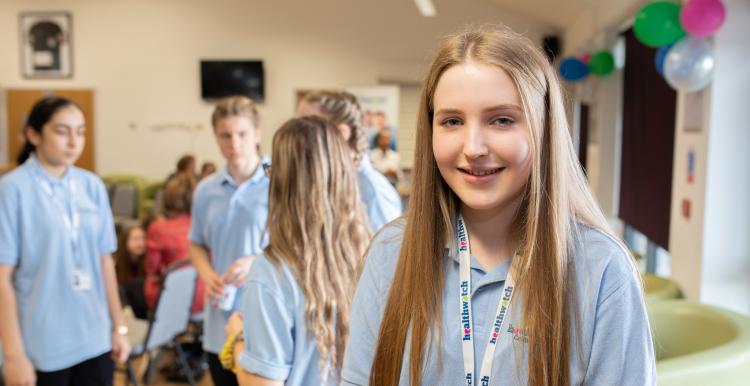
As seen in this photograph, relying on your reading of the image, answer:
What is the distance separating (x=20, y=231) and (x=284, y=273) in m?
1.15

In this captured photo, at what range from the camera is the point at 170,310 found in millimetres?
3824

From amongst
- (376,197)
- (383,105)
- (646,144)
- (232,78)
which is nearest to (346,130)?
(376,197)

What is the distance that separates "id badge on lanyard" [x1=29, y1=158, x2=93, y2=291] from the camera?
2353 millimetres

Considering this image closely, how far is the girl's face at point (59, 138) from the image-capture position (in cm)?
234

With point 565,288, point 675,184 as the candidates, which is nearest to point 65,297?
point 565,288

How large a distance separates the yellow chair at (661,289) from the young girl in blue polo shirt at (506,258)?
237cm

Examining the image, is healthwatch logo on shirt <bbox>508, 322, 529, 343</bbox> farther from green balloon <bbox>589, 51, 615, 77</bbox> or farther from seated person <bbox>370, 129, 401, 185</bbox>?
seated person <bbox>370, 129, 401, 185</bbox>

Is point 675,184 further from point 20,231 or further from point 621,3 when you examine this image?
point 20,231

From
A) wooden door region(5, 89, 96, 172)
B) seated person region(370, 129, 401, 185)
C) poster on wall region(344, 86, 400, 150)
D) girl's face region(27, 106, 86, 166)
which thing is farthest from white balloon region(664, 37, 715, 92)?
wooden door region(5, 89, 96, 172)

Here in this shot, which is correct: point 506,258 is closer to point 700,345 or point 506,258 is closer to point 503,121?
point 503,121

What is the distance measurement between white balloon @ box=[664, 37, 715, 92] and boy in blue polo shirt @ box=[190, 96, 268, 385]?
1849 mm

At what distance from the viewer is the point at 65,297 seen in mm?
2342

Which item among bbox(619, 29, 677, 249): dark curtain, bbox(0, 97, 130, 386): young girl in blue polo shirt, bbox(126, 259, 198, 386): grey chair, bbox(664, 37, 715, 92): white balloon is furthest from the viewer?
bbox(619, 29, 677, 249): dark curtain

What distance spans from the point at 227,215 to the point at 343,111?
592mm
